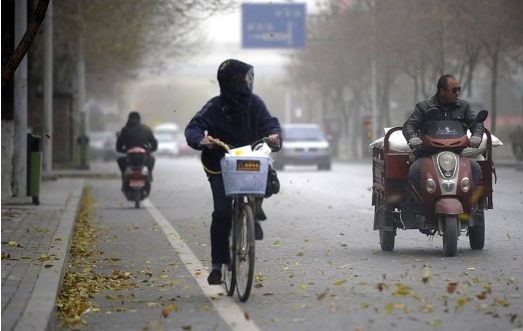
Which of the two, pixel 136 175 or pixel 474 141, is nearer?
pixel 474 141

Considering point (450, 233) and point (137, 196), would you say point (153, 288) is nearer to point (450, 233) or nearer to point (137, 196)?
point (450, 233)

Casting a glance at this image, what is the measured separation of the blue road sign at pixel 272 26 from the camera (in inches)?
2064

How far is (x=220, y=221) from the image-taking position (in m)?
8.98

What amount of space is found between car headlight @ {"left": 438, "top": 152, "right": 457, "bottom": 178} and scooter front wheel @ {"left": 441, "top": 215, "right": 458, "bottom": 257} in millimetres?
402

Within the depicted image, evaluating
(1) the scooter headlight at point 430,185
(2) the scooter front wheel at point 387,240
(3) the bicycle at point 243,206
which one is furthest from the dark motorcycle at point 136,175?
(3) the bicycle at point 243,206

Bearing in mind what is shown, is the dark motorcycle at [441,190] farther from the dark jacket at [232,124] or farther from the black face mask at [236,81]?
the black face mask at [236,81]

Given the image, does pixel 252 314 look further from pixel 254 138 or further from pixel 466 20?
pixel 466 20

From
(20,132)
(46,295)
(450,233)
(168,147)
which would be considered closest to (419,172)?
(450,233)

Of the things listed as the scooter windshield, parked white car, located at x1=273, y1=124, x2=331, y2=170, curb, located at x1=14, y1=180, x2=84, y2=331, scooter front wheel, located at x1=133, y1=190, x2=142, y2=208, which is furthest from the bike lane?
parked white car, located at x1=273, y1=124, x2=331, y2=170

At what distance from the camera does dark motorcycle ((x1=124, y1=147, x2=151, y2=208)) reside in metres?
21.5

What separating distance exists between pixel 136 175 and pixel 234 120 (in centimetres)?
1255

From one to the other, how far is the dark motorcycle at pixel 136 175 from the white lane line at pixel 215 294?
6.09m

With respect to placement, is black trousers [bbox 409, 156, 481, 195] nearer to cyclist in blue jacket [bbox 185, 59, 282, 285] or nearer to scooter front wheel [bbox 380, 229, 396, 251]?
scooter front wheel [bbox 380, 229, 396, 251]

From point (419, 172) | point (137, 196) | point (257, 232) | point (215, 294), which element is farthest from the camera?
point (137, 196)
